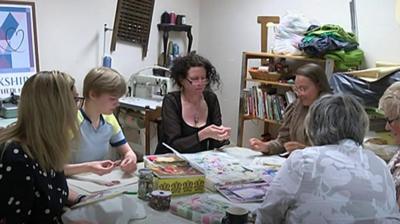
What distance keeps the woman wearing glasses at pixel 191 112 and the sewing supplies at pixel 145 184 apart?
92 centimetres

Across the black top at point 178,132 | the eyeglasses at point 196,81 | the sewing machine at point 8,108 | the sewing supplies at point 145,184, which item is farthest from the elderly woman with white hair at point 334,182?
the sewing machine at point 8,108

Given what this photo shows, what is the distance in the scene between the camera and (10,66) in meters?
3.68

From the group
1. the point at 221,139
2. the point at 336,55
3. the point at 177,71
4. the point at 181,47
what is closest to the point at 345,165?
the point at 221,139

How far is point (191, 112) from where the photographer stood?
308cm

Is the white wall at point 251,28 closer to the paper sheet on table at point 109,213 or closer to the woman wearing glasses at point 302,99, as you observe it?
the woman wearing glasses at point 302,99

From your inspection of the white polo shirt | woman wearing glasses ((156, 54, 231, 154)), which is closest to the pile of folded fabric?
woman wearing glasses ((156, 54, 231, 154))

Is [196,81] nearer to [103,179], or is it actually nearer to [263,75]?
[103,179]

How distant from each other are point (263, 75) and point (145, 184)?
2372mm

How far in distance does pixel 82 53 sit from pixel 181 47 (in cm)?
117

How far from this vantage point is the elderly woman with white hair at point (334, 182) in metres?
1.54

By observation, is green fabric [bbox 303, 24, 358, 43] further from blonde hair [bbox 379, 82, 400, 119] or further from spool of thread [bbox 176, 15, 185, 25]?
spool of thread [bbox 176, 15, 185, 25]

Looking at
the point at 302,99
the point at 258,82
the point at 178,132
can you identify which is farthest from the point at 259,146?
the point at 258,82

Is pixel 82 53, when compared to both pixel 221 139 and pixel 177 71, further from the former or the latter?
pixel 221 139

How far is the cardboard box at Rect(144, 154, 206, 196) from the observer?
1.99 metres
